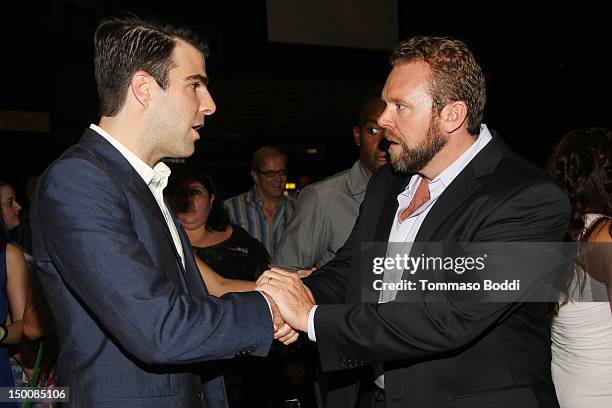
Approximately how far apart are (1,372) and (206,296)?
1451 mm

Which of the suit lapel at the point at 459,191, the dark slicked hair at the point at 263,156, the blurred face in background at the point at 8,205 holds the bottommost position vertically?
the suit lapel at the point at 459,191

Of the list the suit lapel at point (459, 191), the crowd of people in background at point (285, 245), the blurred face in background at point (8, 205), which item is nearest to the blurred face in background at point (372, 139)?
the crowd of people in background at point (285, 245)

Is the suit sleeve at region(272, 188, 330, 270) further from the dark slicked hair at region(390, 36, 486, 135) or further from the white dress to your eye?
the dark slicked hair at region(390, 36, 486, 135)

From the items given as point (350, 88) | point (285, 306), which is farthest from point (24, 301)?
point (350, 88)

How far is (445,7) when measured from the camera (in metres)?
10.2

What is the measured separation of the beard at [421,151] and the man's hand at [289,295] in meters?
0.52

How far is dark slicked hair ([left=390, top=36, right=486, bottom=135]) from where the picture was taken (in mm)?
2193

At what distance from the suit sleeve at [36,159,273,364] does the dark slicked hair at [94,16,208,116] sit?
0.28 m

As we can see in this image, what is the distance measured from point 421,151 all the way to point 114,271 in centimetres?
108

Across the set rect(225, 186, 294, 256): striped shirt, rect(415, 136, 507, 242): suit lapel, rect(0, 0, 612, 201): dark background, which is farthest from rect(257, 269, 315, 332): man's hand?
rect(0, 0, 612, 201): dark background

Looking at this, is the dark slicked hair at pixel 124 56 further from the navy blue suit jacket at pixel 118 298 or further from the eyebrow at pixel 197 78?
the navy blue suit jacket at pixel 118 298

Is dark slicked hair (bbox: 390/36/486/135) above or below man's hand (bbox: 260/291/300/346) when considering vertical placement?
above

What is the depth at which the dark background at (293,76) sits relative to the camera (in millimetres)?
8070

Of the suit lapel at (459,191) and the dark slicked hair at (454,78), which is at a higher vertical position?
the dark slicked hair at (454,78)
